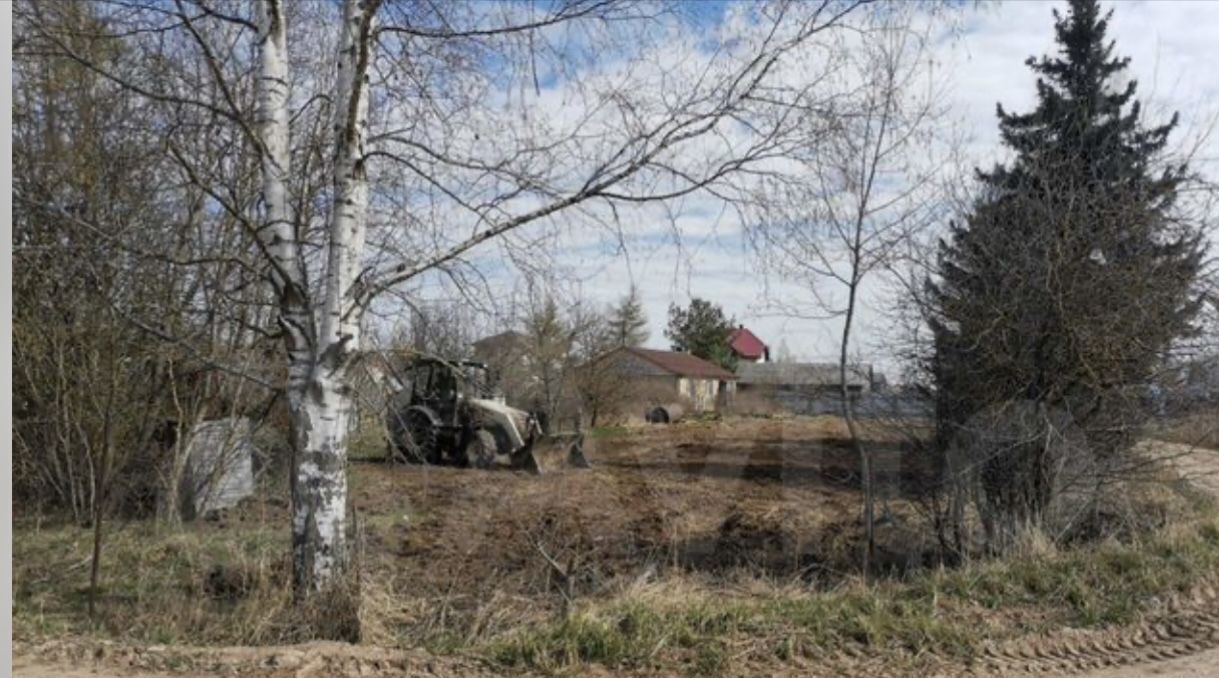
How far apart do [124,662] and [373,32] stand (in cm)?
432

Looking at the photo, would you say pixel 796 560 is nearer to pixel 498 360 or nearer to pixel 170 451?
pixel 498 360

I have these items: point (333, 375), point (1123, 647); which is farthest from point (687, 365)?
point (1123, 647)

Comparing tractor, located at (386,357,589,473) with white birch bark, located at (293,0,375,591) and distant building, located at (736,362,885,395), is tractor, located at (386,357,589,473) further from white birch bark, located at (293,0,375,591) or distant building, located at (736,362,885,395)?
white birch bark, located at (293,0,375,591)

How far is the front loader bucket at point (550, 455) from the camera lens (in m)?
18.7

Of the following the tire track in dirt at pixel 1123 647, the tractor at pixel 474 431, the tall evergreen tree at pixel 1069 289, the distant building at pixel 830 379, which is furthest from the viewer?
the tractor at pixel 474 431

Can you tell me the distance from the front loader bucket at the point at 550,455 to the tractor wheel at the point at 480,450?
576mm

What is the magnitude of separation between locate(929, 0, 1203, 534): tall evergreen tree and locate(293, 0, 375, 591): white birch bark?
5.70 metres

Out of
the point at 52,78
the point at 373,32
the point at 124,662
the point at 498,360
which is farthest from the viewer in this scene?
the point at 498,360

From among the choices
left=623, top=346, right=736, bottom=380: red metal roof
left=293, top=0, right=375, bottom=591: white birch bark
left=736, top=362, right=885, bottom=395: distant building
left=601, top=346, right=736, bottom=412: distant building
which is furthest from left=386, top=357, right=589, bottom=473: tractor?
left=623, top=346, right=736, bottom=380: red metal roof

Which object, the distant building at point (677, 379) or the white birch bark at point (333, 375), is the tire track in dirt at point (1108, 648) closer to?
the white birch bark at point (333, 375)

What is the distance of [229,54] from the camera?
807 centimetres

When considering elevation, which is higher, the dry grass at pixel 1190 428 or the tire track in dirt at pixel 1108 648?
Answer: the dry grass at pixel 1190 428

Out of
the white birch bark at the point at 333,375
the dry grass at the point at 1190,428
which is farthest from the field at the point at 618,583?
the dry grass at the point at 1190,428

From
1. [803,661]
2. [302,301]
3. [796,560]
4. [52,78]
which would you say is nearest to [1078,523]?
[796,560]
